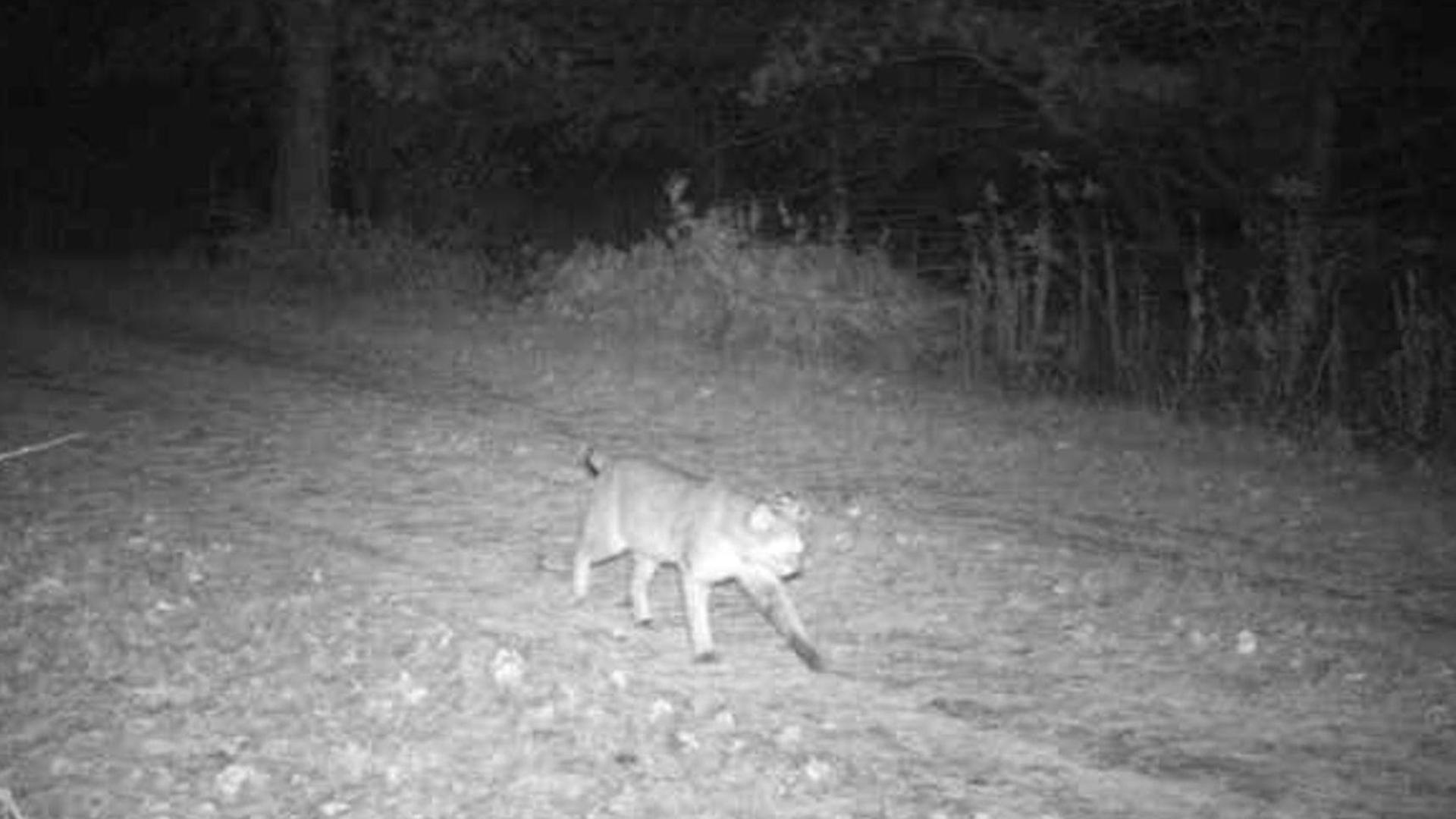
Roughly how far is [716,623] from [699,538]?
2.71 ft

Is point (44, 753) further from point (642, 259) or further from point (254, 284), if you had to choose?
point (254, 284)

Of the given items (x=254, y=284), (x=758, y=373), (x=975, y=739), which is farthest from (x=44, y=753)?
(x=254, y=284)

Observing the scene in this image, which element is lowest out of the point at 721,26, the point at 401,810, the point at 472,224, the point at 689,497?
the point at 401,810

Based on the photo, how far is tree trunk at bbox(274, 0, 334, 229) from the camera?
22.4 meters

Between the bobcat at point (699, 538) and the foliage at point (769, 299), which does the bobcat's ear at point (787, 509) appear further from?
the foliage at point (769, 299)

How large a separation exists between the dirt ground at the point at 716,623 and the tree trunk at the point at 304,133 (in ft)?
34.6

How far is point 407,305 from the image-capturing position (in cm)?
1953

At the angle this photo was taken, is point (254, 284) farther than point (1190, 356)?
Yes

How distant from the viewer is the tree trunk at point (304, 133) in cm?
2244

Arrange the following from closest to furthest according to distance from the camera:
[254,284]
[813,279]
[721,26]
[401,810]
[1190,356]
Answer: [401,810], [1190,356], [813,279], [254,284], [721,26]

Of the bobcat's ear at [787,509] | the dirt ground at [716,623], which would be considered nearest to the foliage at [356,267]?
the dirt ground at [716,623]

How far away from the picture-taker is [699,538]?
6891 millimetres

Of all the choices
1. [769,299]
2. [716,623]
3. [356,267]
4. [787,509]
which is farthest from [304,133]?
[787,509]

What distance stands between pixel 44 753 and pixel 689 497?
10.2 ft
